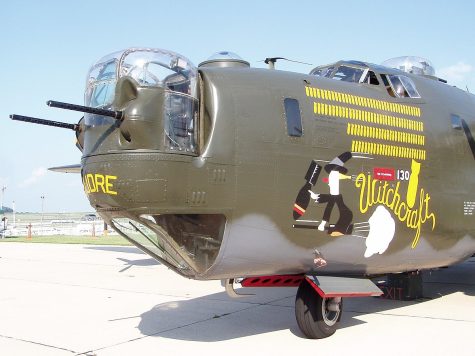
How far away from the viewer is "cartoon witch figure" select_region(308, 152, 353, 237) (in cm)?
746

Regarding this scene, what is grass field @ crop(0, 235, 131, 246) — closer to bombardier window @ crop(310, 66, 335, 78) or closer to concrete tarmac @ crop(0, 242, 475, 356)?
concrete tarmac @ crop(0, 242, 475, 356)

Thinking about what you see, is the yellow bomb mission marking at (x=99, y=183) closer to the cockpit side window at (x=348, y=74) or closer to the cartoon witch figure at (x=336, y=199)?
the cartoon witch figure at (x=336, y=199)

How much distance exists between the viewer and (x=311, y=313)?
7648 mm

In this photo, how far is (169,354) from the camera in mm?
7133

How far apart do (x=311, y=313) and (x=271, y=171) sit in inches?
88.0

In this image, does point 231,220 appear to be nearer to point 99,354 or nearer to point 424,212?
point 99,354

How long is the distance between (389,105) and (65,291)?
910cm

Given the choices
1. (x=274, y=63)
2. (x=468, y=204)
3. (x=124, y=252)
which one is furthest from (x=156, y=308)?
(x=124, y=252)

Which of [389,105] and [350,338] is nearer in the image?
[350,338]

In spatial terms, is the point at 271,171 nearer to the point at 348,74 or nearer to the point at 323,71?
the point at 348,74

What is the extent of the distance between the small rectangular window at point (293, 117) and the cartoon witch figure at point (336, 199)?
0.70m

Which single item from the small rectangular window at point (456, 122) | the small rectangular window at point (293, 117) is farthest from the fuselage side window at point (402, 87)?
the small rectangular window at point (293, 117)

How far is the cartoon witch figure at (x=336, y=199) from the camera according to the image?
7465 mm

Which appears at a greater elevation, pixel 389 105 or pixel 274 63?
pixel 274 63
